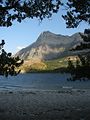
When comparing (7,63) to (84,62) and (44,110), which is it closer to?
(84,62)

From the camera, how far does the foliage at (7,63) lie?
72.4ft

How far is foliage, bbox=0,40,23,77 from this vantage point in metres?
22.1

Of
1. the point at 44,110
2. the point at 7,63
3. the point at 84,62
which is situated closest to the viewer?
the point at 7,63

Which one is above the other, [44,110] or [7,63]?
[7,63]

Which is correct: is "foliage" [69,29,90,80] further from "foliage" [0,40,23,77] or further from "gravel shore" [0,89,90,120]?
"foliage" [0,40,23,77]

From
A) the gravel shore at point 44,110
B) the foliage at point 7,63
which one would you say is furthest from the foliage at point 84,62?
the foliage at point 7,63

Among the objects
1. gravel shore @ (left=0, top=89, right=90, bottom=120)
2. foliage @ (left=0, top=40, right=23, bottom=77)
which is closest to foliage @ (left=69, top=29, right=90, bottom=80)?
gravel shore @ (left=0, top=89, right=90, bottom=120)

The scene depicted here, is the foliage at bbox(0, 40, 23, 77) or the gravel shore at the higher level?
the foliage at bbox(0, 40, 23, 77)

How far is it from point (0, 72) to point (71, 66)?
6.79m

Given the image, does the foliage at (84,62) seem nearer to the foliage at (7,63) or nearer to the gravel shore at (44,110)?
the gravel shore at (44,110)

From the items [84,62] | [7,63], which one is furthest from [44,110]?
[7,63]

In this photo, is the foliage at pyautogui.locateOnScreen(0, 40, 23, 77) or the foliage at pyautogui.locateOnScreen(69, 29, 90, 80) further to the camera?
the foliage at pyautogui.locateOnScreen(69, 29, 90, 80)

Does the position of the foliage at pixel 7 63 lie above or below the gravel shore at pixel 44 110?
above

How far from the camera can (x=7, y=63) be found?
22.4 m
